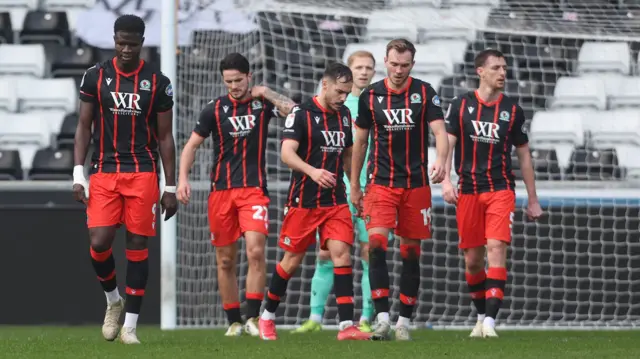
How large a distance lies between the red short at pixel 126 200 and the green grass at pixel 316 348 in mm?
683

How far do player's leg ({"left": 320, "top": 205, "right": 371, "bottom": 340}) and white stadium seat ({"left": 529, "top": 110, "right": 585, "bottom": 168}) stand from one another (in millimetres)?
4037

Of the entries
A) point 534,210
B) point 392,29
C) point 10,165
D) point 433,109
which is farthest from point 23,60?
point 534,210

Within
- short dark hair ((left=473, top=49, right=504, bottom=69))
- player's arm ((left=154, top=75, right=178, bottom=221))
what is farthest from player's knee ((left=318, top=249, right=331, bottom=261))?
player's arm ((left=154, top=75, right=178, bottom=221))

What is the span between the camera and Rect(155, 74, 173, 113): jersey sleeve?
7125 millimetres

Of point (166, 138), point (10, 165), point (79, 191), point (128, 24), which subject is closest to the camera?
point (128, 24)

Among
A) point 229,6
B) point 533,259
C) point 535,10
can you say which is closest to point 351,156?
point 533,259

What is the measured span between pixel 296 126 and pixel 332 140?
251 millimetres

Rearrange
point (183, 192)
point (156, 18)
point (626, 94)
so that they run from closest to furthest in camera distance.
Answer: point (183, 192) < point (626, 94) < point (156, 18)

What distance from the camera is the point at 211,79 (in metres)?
10.9

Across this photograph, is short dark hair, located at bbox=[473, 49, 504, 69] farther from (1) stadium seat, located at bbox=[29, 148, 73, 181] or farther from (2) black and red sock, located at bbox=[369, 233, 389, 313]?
(1) stadium seat, located at bbox=[29, 148, 73, 181]

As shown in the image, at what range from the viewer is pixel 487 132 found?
800 centimetres

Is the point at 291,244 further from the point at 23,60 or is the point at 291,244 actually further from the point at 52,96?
the point at 23,60

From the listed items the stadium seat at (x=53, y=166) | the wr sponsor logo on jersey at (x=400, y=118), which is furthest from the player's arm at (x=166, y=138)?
the stadium seat at (x=53, y=166)

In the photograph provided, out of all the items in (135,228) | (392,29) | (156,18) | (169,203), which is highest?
(156,18)
